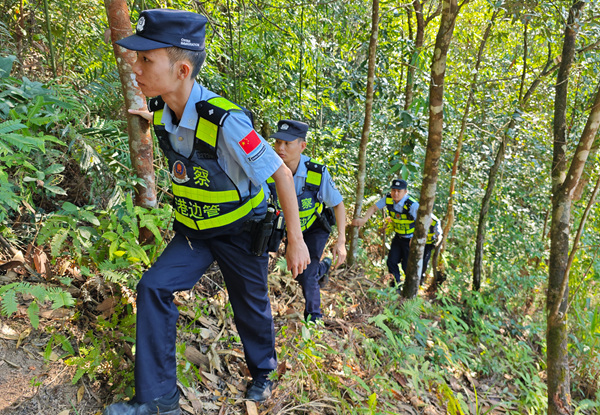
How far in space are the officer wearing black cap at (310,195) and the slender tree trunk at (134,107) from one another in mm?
1206

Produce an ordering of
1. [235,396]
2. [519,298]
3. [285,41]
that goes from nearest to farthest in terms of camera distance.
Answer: [235,396] < [285,41] < [519,298]

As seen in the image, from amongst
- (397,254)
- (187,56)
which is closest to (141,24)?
(187,56)

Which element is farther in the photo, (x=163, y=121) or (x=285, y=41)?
(x=285, y=41)

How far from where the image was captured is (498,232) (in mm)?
8398

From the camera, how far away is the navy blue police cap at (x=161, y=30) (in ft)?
6.29

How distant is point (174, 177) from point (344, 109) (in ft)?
30.1

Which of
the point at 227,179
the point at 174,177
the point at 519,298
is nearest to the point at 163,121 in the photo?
the point at 174,177

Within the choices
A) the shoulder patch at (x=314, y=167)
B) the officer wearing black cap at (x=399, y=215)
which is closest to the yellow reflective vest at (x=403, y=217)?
the officer wearing black cap at (x=399, y=215)

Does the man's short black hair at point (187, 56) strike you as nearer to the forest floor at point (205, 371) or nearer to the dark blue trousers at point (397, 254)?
the forest floor at point (205, 371)

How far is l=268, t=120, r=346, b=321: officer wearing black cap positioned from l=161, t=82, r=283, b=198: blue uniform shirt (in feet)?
5.10

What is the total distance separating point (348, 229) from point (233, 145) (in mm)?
4804

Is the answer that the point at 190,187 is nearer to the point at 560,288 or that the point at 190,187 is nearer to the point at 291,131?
the point at 291,131

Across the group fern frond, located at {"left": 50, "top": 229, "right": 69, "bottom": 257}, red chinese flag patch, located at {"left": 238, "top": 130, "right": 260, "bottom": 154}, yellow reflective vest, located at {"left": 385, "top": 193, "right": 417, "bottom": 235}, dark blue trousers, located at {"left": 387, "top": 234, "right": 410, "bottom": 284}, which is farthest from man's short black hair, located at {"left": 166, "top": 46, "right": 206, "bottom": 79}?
dark blue trousers, located at {"left": 387, "top": 234, "right": 410, "bottom": 284}

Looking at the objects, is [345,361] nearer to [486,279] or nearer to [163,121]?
[163,121]
